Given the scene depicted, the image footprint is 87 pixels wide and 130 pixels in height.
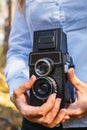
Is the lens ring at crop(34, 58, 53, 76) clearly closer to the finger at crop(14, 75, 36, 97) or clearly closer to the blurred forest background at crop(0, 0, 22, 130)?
the finger at crop(14, 75, 36, 97)

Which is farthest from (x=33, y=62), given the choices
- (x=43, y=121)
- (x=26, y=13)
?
(x=26, y=13)

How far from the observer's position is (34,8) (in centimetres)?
127

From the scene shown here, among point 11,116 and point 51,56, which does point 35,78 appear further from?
point 11,116

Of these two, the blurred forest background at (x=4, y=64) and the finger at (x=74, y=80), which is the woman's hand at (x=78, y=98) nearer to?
the finger at (x=74, y=80)

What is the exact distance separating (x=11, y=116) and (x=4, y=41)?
1.64 meters

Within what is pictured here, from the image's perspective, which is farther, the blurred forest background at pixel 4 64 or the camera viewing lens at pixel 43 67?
the blurred forest background at pixel 4 64

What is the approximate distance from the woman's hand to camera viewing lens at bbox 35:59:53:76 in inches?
2.2

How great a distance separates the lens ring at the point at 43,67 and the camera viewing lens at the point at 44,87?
16 millimetres

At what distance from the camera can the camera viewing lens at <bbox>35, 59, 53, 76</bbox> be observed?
1092mm

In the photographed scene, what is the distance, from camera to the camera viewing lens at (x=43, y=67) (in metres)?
1.09

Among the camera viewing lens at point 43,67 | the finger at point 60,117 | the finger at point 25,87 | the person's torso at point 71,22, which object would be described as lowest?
the finger at point 60,117

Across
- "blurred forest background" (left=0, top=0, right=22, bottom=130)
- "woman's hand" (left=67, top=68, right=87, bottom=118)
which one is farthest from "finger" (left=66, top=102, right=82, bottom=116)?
"blurred forest background" (left=0, top=0, right=22, bottom=130)

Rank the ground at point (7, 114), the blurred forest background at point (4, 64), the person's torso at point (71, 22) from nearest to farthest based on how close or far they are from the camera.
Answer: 1. the person's torso at point (71, 22)
2. the ground at point (7, 114)
3. the blurred forest background at point (4, 64)

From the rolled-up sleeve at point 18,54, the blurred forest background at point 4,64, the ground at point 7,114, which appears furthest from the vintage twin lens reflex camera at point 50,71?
the blurred forest background at point 4,64
